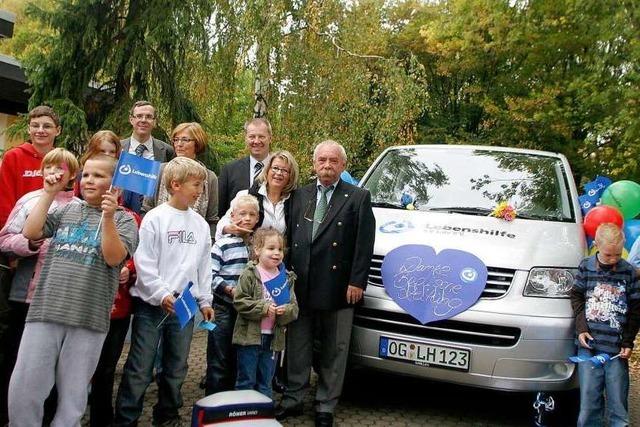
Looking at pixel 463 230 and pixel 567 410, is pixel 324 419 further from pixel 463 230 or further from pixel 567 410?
pixel 567 410

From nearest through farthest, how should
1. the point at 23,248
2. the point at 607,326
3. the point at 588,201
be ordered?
the point at 23,248 < the point at 607,326 < the point at 588,201

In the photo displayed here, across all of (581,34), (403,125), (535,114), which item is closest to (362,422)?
(403,125)

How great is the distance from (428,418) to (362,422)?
524 millimetres

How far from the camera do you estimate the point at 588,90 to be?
1402 cm

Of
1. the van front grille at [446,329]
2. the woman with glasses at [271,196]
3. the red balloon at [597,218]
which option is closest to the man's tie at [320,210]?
the woman with glasses at [271,196]

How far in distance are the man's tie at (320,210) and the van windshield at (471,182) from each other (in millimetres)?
964

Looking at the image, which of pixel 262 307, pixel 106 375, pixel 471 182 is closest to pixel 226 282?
pixel 262 307

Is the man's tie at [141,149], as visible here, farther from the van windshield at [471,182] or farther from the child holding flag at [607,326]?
the child holding flag at [607,326]

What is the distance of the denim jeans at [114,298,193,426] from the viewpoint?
3.50 metres

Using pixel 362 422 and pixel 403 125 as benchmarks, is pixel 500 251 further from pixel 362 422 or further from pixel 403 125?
pixel 403 125

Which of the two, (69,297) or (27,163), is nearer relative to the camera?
(69,297)

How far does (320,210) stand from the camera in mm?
4199

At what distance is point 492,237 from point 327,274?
1208 mm

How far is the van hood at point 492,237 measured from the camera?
4090 millimetres
